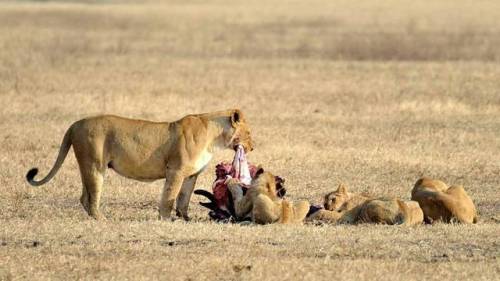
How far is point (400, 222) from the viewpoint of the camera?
36.2 ft

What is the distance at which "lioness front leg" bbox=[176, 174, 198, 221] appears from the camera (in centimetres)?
1176

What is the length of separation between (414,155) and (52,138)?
4.88 metres

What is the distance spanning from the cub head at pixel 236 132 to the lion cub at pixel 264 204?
440 millimetres

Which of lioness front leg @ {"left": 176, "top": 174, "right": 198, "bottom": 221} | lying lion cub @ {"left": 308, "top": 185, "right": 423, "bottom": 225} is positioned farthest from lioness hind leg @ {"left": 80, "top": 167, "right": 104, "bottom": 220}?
lying lion cub @ {"left": 308, "top": 185, "right": 423, "bottom": 225}

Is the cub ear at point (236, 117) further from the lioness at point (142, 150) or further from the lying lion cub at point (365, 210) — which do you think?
the lying lion cub at point (365, 210)

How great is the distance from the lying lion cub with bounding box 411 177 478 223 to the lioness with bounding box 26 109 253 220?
1.90 metres

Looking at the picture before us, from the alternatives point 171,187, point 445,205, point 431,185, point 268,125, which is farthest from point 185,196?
point 268,125

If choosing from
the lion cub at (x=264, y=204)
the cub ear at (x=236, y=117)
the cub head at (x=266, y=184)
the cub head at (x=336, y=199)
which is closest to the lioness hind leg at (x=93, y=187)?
the lion cub at (x=264, y=204)

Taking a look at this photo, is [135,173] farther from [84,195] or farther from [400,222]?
[400,222]

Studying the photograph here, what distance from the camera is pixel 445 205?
445 inches

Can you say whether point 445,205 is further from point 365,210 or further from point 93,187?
point 93,187

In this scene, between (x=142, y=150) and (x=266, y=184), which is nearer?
(x=266, y=184)

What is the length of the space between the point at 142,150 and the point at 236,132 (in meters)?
0.88

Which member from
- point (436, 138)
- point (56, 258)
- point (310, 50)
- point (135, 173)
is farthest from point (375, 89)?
point (56, 258)
